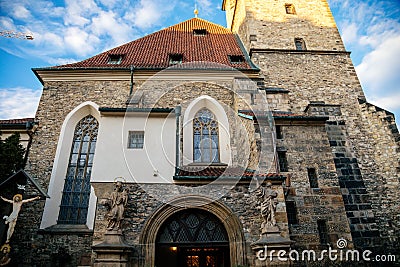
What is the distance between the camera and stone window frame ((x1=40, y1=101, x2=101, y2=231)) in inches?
323

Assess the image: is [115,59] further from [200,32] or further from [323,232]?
[323,232]

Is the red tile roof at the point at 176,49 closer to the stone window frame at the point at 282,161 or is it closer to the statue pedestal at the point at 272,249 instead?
the stone window frame at the point at 282,161

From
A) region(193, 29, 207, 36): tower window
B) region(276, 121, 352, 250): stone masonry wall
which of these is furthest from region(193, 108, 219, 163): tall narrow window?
region(193, 29, 207, 36): tower window

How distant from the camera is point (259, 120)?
849 cm

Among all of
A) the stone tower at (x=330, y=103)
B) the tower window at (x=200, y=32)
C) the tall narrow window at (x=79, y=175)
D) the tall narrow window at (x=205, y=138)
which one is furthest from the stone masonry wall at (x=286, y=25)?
the tall narrow window at (x=79, y=175)

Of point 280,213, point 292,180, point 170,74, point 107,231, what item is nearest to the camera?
point 107,231

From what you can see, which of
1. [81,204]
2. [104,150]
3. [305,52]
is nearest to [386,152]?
[305,52]

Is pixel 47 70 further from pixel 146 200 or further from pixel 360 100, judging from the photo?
pixel 360 100

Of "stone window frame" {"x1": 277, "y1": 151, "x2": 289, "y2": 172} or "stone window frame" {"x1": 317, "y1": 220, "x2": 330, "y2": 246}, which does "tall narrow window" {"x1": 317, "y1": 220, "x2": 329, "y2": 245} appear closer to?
"stone window frame" {"x1": 317, "y1": 220, "x2": 330, "y2": 246}

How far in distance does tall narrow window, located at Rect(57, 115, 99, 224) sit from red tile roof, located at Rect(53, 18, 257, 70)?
2.89 meters

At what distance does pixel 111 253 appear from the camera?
5.85 metres

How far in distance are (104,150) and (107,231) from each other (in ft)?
7.62

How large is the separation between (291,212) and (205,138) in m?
3.94

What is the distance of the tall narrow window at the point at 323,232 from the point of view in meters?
7.14
